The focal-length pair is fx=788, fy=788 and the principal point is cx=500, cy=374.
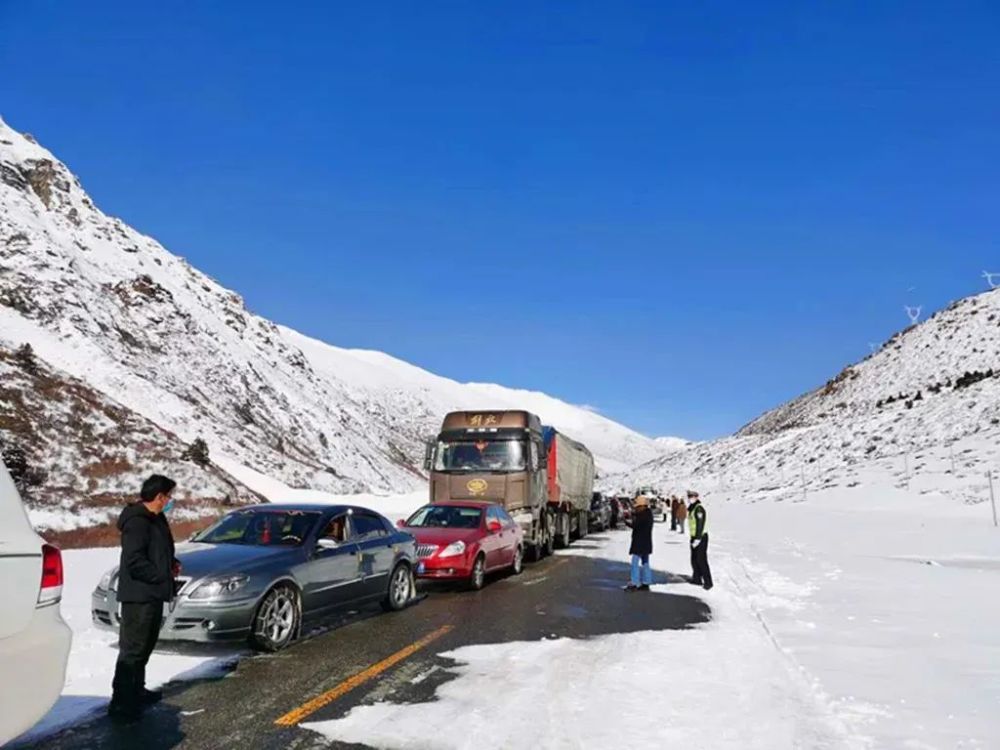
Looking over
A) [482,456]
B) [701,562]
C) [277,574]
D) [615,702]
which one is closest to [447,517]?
[482,456]

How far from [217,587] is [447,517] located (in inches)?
312

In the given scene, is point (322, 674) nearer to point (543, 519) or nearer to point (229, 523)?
point (229, 523)

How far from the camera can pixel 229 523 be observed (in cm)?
969

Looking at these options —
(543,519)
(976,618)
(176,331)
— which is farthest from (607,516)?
(176,331)

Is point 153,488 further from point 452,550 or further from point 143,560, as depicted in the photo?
point 452,550

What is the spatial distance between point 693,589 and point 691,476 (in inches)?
2823

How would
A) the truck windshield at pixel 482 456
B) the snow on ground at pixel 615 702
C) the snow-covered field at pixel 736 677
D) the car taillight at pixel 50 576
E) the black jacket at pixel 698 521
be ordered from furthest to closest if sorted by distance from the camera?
the truck windshield at pixel 482 456 < the black jacket at pixel 698 521 < the snow-covered field at pixel 736 677 < the snow on ground at pixel 615 702 < the car taillight at pixel 50 576

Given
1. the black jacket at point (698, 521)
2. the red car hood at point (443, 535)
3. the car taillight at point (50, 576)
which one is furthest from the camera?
the black jacket at point (698, 521)

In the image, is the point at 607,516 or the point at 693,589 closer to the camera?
the point at 693,589

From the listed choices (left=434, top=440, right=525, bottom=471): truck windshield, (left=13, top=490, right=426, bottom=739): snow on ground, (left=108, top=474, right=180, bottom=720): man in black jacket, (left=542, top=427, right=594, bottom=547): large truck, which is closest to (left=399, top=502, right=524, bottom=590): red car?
(left=434, top=440, right=525, bottom=471): truck windshield

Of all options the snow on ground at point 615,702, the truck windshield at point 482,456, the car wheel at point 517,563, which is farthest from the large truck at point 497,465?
the snow on ground at point 615,702

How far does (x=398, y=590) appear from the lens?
11.3 metres

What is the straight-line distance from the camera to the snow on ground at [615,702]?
5.56m

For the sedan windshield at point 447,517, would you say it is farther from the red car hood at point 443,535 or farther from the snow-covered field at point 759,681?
the snow-covered field at point 759,681
